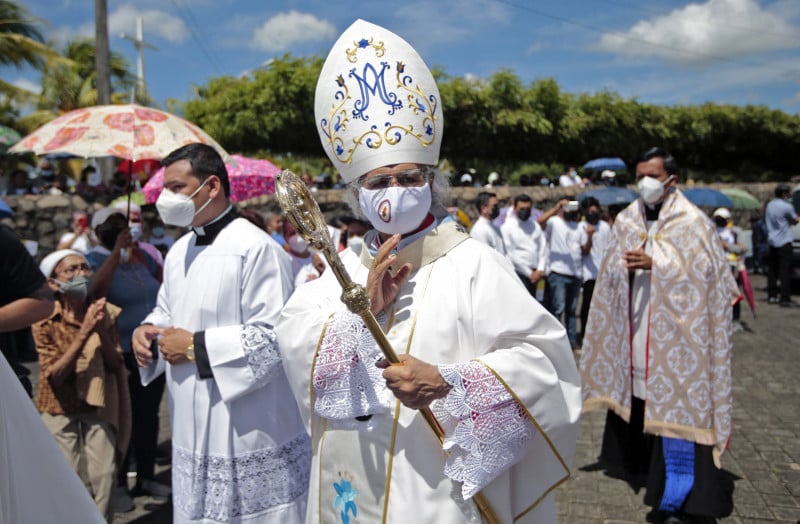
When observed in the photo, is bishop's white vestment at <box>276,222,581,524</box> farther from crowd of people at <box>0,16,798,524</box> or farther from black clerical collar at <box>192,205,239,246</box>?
black clerical collar at <box>192,205,239,246</box>

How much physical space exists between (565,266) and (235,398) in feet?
21.3

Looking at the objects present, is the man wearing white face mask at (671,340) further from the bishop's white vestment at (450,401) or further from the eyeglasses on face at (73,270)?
the eyeglasses on face at (73,270)

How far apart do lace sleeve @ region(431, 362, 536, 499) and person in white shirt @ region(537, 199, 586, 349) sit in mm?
6828

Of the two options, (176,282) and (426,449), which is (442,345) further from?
(176,282)

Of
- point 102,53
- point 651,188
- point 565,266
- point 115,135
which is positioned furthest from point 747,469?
point 102,53

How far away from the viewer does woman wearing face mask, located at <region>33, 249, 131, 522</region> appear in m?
3.73

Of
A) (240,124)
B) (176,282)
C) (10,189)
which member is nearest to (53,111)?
(240,124)

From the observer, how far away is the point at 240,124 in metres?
17.3

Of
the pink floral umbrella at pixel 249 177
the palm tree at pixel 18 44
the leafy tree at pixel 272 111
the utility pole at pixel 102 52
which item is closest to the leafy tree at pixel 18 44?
the palm tree at pixel 18 44

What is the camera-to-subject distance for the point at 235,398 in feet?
9.57

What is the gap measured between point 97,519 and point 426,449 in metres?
0.97

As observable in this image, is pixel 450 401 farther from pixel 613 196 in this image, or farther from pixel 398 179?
pixel 613 196

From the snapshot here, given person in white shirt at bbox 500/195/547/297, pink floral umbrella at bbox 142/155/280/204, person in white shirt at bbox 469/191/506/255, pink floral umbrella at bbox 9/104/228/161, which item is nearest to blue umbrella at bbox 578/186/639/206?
person in white shirt at bbox 500/195/547/297

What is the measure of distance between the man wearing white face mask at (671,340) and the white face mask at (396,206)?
2.46m
